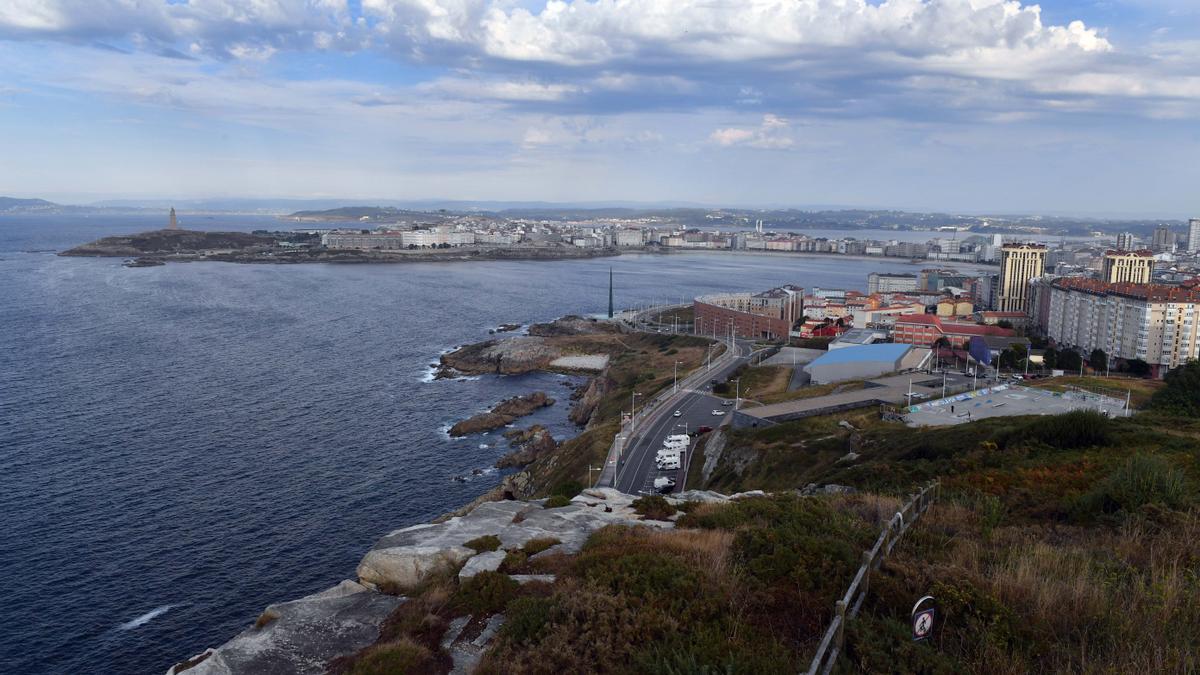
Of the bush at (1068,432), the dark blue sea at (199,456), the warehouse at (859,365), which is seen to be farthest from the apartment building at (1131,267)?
the bush at (1068,432)

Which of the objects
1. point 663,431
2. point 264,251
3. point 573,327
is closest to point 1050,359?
point 663,431

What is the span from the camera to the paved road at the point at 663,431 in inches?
729

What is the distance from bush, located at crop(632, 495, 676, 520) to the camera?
807 cm

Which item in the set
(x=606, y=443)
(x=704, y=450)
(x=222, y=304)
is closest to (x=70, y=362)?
(x=222, y=304)

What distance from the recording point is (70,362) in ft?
112

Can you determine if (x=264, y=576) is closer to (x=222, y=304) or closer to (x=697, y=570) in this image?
(x=697, y=570)

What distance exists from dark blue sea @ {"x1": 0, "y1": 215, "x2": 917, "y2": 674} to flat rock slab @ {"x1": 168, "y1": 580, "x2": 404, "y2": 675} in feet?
30.9

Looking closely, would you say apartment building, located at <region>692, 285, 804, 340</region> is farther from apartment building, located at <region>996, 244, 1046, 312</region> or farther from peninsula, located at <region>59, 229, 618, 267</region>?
peninsula, located at <region>59, 229, 618, 267</region>

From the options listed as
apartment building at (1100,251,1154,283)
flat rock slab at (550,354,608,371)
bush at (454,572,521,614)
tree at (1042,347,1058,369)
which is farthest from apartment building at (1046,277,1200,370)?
bush at (454,572,521,614)

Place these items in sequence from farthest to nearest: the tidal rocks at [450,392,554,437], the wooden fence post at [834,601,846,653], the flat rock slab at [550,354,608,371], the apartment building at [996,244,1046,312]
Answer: the apartment building at [996,244,1046,312], the flat rock slab at [550,354,608,371], the tidal rocks at [450,392,554,437], the wooden fence post at [834,601,846,653]

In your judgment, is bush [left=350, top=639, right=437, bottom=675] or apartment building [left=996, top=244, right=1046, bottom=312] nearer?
bush [left=350, top=639, right=437, bottom=675]

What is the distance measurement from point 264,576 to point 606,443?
30.9ft

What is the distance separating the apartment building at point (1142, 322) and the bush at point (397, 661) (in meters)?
39.5

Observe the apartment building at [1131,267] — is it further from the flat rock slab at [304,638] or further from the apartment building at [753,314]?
the flat rock slab at [304,638]
